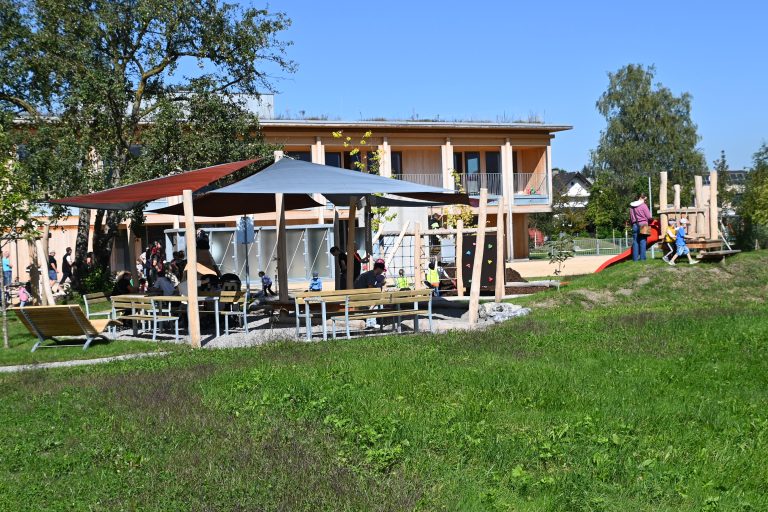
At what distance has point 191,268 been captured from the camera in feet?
44.7

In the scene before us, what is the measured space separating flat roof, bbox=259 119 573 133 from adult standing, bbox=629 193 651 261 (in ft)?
75.1

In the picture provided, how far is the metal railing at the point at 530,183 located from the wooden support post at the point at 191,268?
37.7 m

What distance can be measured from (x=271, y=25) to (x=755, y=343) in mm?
18053

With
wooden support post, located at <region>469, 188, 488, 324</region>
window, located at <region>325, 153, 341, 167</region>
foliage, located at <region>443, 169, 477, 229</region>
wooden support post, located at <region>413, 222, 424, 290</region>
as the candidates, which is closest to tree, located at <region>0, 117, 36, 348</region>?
wooden support post, located at <region>469, 188, 488, 324</region>

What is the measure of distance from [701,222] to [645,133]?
48481mm

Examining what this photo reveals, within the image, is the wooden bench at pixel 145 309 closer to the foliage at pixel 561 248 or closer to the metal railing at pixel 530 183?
the foliage at pixel 561 248

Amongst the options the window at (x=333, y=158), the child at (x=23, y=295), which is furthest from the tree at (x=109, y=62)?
the window at (x=333, y=158)

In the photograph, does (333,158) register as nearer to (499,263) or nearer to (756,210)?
(756,210)

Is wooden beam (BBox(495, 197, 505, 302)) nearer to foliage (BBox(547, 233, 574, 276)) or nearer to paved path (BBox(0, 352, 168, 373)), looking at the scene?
paved path (BBox(0, 352, 168, 373))

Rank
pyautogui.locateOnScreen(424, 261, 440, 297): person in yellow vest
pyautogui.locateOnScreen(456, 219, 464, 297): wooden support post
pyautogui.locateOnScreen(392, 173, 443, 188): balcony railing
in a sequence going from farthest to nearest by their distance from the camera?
1. pyautogui.locateOnScreen(392, 173, 443, 188): balcony railing
2. pyautogui.locateOnScreen(456, 219, 464, 297): wooden support post
3. pyautogui.locateOnScreen(424, 261, 440, 297): person in yellow vest

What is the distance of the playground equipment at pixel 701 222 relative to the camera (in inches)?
864

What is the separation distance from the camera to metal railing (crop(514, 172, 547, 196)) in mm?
50094

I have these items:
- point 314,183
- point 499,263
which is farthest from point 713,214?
point 314,183

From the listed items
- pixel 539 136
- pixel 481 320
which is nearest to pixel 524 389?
pixel 481 320
